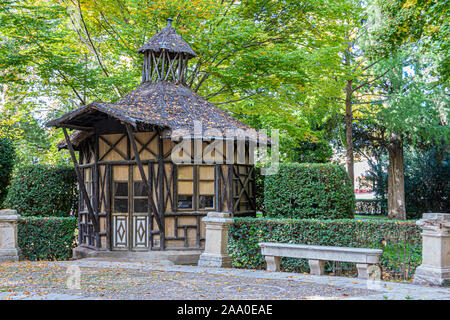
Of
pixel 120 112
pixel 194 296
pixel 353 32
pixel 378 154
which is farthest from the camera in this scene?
pixel 378 154

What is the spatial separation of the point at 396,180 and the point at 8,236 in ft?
66.4

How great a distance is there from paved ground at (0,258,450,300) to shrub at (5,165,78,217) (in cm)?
560

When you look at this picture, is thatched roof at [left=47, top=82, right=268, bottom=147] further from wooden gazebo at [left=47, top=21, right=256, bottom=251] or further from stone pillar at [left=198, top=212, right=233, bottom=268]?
stone pillar at [left=198, top=212, right=233, bottom=268]

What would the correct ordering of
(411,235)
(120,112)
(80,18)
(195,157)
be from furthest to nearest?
1. (80,18)
2. (195,157)
3. (120,112)
4. (411,235)

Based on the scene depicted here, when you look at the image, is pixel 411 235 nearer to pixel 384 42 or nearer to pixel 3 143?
pixel 384 42

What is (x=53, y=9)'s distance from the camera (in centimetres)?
1681

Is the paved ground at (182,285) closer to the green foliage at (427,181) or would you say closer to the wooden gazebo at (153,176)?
the wooden gazebo at (153,176)

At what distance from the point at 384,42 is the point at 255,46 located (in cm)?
596

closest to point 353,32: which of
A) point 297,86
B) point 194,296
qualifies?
point 297,86

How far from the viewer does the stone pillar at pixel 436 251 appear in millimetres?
8742

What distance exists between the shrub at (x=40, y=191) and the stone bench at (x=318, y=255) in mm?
8994

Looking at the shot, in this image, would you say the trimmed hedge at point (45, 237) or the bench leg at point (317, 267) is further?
the trimmed hedge at point (45, 237)

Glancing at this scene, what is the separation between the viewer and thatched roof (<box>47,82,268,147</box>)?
43.0ft


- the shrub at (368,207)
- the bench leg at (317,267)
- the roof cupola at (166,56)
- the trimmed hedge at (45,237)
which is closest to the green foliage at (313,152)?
the shrub at (368,207)
